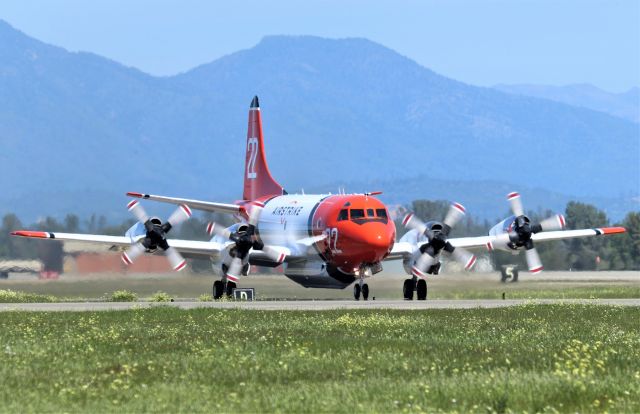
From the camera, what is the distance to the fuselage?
56219 mm

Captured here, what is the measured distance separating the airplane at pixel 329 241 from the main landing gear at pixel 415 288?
0.14ft

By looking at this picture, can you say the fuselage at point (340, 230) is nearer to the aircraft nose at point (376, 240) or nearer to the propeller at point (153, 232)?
the aircraft nose at point (376, 240)

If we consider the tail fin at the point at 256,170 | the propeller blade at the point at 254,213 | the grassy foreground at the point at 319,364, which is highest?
the tail fin at the point at 256,170

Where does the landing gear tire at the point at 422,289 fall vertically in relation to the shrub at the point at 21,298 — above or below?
above

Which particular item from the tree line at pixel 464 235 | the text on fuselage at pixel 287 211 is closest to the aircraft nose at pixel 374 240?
the text on fuselage at pixel 287 211

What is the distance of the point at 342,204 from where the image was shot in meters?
58.0

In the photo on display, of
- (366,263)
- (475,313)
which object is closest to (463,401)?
(475,313)

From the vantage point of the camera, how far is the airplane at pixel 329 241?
56.2 m

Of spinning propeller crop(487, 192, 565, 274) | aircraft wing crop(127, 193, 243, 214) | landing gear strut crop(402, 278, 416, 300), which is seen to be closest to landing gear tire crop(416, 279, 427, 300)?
landing gear strut crop(402, 278, 416, 300)

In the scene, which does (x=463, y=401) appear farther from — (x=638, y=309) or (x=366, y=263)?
(x=366, y=263)

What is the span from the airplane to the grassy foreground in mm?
17685

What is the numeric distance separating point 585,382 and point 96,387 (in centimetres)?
777

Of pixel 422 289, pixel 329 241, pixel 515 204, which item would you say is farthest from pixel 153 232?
pixel 515 204

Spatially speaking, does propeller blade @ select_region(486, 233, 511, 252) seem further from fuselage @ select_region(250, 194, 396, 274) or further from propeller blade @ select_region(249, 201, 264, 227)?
propeller blade @ select_region(249, 201, 264, 227)
